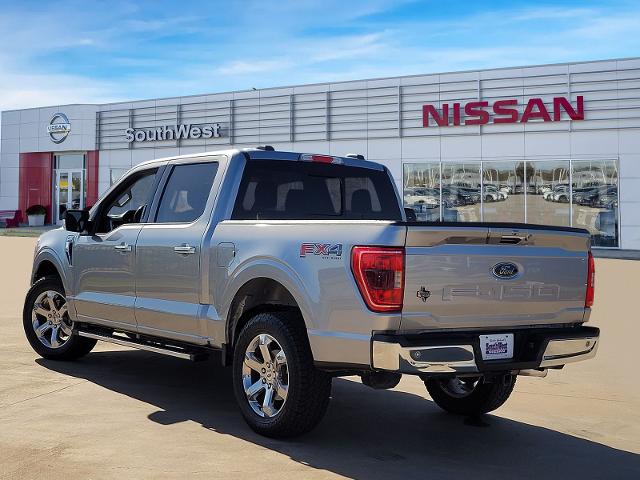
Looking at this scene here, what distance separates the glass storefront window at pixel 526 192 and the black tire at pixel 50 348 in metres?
21.7

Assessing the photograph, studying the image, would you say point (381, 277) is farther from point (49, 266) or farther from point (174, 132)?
point (174, 132)

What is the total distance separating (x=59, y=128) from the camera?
41812 mm

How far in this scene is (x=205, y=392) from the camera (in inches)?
256

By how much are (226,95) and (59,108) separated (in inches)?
450

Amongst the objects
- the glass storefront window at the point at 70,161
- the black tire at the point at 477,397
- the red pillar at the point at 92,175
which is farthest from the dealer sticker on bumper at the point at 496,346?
the glass storefront window at the point at 70,161

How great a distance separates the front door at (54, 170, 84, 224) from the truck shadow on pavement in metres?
36.0

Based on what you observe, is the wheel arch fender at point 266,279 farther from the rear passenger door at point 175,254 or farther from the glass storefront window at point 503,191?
the glass storefront window at point 503,191

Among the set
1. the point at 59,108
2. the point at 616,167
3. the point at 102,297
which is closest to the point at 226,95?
the point at 59,108

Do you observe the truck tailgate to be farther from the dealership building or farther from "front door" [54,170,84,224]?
"front door" [54,170,84,224]

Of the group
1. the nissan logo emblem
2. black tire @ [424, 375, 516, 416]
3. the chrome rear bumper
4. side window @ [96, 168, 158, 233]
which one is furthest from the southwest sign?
the chrome rear bumper

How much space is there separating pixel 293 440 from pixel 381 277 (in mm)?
1359

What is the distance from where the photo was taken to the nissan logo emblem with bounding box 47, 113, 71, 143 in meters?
41.5

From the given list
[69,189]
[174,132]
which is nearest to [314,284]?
[174,132]

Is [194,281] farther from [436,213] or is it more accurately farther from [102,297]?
[436,213]
